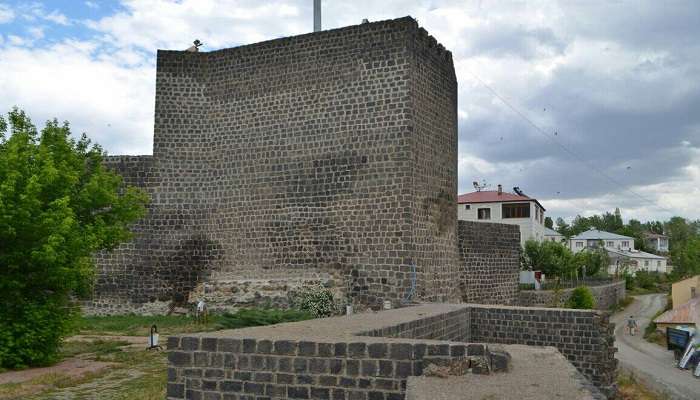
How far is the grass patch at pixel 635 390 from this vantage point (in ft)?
52.2

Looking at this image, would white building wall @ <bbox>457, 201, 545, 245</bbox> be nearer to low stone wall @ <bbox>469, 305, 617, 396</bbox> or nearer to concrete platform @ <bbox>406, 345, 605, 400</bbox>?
low stone wall @ <bbox>469, 305, 617, 396</bbox>

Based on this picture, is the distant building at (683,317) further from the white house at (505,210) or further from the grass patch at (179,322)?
the grass patch at (179,322)

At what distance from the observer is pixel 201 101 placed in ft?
61.0

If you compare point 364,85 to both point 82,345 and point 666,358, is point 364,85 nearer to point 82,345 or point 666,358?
point 82,345

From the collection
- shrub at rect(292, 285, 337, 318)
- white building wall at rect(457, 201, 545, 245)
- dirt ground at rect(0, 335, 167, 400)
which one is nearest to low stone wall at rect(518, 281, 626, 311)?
white building wall at rect(457, 201, 545, 245)

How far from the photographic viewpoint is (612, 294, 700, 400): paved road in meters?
19.5

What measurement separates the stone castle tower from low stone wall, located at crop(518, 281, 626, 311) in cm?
958

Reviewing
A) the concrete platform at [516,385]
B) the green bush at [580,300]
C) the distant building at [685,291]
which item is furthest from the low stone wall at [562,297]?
the concrete platform at [516,385]

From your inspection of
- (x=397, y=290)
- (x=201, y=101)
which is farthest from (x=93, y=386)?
(x=201, y=101)

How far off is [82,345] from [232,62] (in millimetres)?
8478

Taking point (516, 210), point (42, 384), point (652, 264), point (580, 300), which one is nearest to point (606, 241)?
point (652, 264)

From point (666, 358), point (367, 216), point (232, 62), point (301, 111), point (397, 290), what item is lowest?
point (666, 358)

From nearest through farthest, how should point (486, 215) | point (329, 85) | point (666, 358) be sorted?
point (329, 85), point (666, 358), point (486, 215)

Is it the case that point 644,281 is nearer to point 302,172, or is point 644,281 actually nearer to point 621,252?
point 621,252
